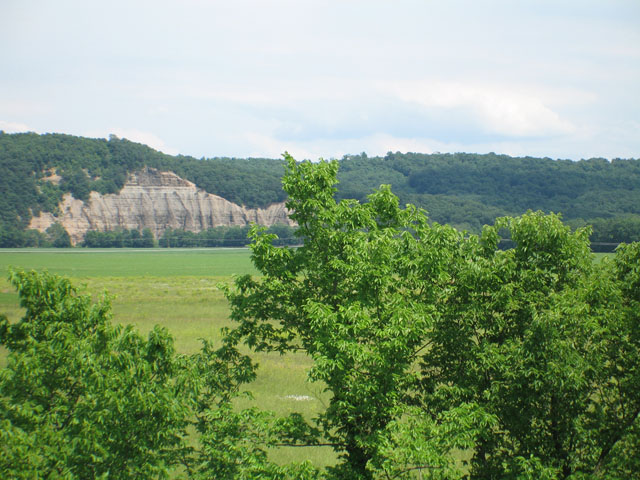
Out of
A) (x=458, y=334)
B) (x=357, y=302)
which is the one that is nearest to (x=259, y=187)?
(x=458, y=334)

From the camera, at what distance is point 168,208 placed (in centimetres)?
18725

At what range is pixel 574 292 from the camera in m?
12.2

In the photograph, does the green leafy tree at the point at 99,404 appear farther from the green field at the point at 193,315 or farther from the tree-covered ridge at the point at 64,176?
the tree-covered ridge at the point at 64,176

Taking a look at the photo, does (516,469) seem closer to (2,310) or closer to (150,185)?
(2,310)

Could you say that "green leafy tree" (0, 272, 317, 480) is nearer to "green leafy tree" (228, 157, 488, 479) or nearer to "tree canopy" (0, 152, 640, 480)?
"tree canopy" (0, 152, 640, 480)

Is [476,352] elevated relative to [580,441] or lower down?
elevated

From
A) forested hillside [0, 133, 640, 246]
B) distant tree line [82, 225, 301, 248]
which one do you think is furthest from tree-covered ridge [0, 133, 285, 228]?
distant tree line [82, 225, 301, 248]

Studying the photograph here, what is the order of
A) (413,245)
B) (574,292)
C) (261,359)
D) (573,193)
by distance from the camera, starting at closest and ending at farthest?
(574,292) → (413,245) → (261,359) → (573,193)

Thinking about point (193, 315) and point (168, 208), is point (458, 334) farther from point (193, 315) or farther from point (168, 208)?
point (168, 208)

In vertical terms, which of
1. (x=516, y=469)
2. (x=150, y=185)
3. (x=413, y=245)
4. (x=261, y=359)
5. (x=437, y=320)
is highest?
(x=150, y=185)

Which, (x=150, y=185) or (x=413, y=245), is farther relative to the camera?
(x=150, y=185)

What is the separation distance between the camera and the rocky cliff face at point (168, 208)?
180m

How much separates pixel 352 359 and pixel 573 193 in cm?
16571

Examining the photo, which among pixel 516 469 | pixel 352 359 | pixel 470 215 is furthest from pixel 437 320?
pixel 470 215
